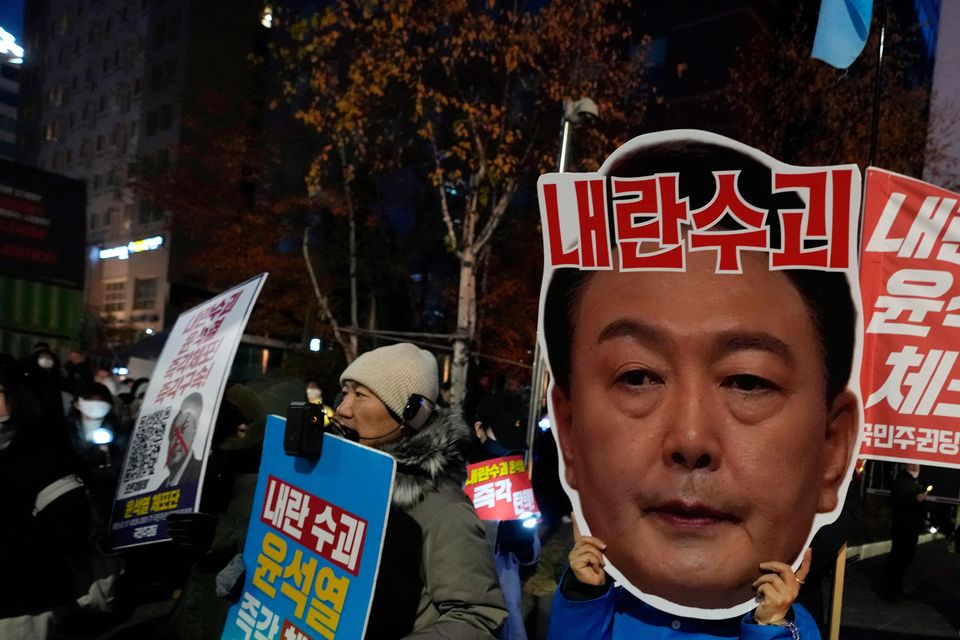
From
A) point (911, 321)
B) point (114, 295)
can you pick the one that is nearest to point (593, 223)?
point (911, 321)

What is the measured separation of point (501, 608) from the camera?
6.88 feet

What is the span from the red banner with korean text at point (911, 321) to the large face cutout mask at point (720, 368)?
3.21ft

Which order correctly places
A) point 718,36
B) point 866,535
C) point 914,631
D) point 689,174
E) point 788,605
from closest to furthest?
point 788,605 < point 689,174 < point 914,631 < point 866,535 < point 718,36

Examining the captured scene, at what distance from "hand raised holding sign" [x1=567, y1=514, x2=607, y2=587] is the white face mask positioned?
6.92m

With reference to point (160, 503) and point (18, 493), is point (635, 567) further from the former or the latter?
point (18, 493)

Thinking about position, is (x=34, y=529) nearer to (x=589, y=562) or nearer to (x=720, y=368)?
(x=589, y=562)

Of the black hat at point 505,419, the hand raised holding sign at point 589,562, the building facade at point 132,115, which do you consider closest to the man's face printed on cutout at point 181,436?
the hand raised holding sign at point 589,562

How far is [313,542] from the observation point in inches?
82.1

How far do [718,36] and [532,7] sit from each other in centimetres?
576

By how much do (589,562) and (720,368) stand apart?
2.01ft

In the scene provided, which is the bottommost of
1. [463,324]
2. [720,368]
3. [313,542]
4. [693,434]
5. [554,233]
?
[313,542]

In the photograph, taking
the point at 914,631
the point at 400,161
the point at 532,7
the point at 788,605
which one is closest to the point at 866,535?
the point at 914,631

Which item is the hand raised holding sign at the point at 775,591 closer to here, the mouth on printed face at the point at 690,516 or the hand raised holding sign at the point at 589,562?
the mouth on printed face at the point at 690,516

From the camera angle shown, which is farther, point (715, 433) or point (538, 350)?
point (538, 350)
